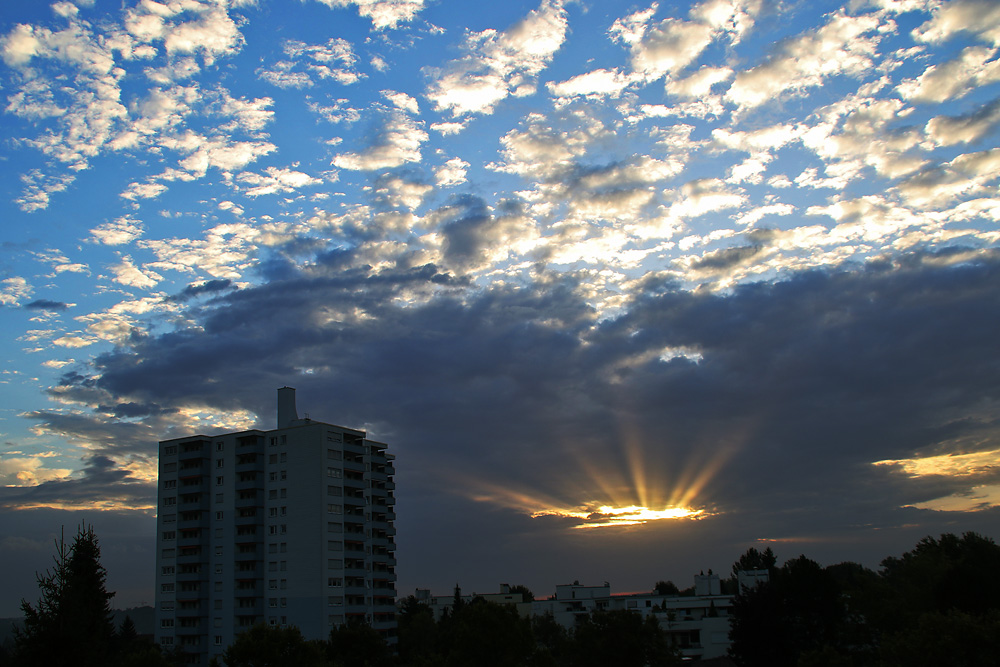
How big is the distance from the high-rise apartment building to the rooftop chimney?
142 millimetres

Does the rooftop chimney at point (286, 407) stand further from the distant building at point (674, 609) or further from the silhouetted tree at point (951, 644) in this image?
the silhouetted tree at point (951, 644)

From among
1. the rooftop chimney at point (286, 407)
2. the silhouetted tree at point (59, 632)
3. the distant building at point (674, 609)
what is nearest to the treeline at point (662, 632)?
the silhouetted tree at point (59, 632)

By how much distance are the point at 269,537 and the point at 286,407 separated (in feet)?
59.0

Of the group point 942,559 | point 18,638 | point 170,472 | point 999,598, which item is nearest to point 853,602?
point 942,559

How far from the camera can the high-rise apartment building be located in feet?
299

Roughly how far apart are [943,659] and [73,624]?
138 ft

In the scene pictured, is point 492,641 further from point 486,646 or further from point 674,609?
point 674,609

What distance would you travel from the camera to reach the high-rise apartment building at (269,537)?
91250 millimetres

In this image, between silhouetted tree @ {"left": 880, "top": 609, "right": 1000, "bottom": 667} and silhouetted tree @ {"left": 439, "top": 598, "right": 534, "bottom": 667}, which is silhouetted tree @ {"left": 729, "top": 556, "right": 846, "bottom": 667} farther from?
silhouetted tree @ {"left": 880, "top": 609, "right": 1000, "bottom": 667}

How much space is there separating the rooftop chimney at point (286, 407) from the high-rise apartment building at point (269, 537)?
0.14 m

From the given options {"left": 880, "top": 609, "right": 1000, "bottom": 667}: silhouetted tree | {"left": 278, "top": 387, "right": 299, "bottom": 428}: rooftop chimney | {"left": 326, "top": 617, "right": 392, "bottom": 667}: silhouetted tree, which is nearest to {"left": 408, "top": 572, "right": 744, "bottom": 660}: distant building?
{"left": 326, "top": 617, "right": 392, "bottom": 667}: silhouetted tree

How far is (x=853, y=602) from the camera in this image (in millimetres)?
80000

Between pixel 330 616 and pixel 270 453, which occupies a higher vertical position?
pixel 270 453

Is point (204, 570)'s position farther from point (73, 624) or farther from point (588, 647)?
point (73, 624)
